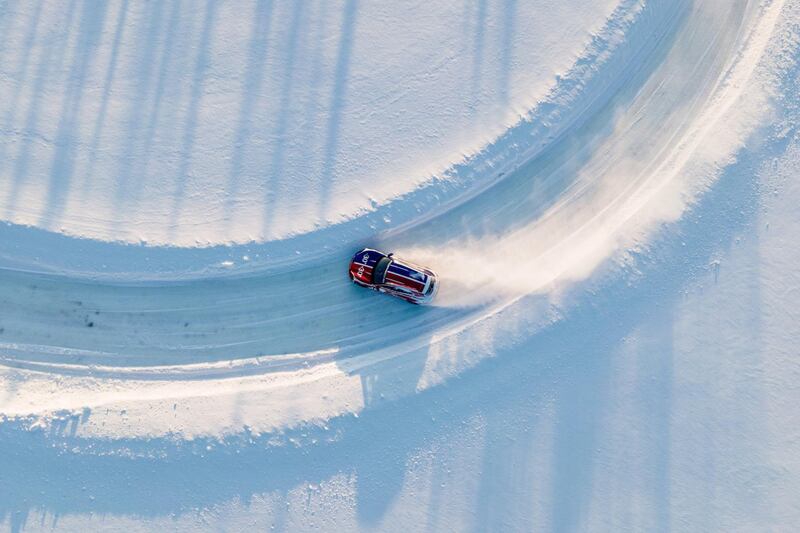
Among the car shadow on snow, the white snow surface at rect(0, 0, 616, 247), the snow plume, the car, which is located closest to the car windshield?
the car

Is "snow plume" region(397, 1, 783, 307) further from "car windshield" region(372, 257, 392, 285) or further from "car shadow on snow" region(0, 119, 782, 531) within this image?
"car shadow on snow" region(0, 119, 782, 531)

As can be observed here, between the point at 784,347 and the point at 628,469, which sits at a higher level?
the point at 784,347

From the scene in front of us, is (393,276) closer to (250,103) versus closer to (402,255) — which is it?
(402,255)

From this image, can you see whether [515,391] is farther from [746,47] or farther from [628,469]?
[746,47]

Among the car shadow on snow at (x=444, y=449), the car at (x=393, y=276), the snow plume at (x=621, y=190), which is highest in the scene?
the snow plume at (x=621, y=190)

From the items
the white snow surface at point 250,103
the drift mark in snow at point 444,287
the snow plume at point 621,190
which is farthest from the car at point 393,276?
the white snow surface at point 250,103

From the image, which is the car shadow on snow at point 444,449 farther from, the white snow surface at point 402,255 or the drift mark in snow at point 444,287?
the drift mark in snow at point 444,287

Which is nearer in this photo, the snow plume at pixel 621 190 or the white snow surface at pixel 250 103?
the snow plume at pixel 621 190

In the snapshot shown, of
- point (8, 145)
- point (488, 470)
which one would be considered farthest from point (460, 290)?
point (8, 145)
